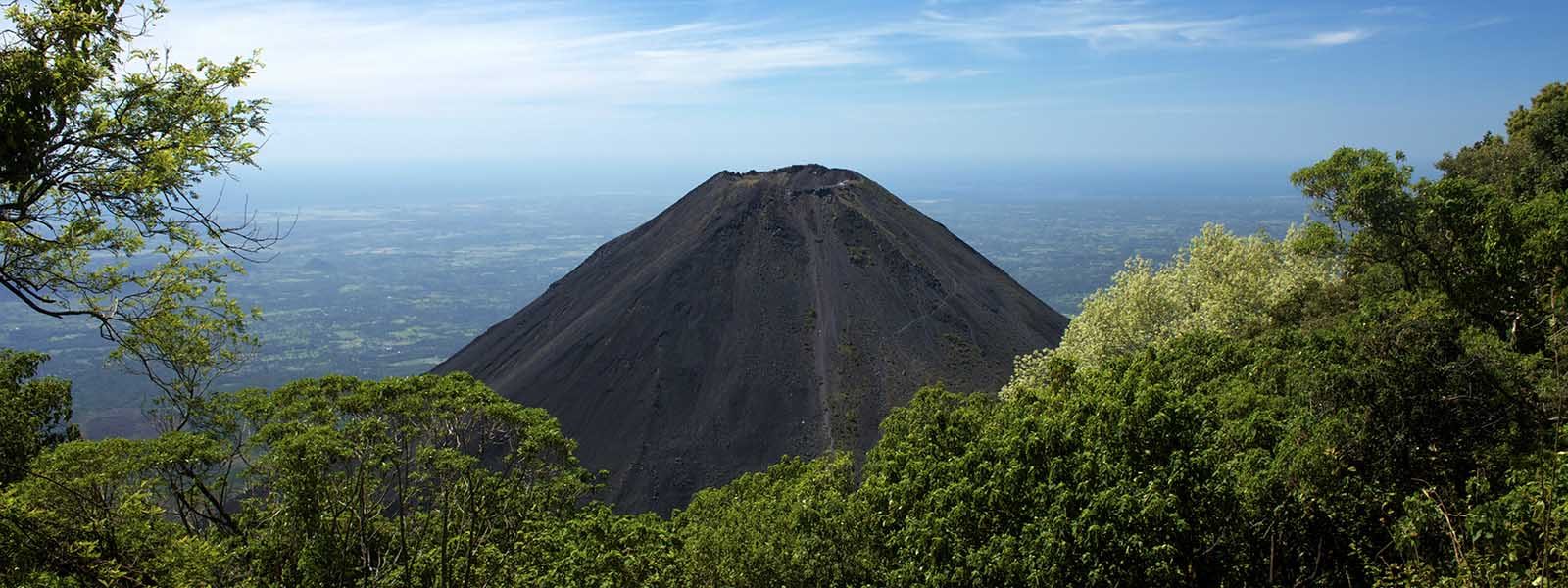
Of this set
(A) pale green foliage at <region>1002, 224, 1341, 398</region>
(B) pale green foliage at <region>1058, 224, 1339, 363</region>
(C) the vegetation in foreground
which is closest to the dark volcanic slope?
(A) pale green foliage at <region>1002, 224, 1341, 398</region>

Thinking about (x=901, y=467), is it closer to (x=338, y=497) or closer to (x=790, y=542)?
(x=790, y=542)

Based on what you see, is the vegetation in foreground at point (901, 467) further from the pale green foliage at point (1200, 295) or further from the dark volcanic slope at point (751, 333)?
the dark volcanic slope at point (751, 333)

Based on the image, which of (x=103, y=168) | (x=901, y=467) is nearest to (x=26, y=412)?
(x=103, y=168)

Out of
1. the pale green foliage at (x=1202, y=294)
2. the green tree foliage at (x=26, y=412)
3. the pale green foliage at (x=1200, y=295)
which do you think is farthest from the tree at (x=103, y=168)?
the pale green foliage at (x=1202, y=294)

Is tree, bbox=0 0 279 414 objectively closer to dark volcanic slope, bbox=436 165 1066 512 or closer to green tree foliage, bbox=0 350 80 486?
green tree foliage, bbox=0 350 80 486

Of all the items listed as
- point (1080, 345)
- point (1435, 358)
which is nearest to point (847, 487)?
point (1435, 358)

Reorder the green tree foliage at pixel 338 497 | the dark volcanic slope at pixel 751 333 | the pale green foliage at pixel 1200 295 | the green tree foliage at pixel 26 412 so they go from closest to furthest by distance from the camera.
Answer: the green tree foliage at pixel 338 497 → the green tree foliage at pixel 26 412 → the pale green foliage at pixel 1200 295 → the dark volcanic slope at pixel 751 333

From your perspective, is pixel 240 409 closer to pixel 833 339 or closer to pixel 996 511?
pixel 996 511
